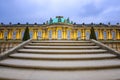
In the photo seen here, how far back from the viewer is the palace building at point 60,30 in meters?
48.6

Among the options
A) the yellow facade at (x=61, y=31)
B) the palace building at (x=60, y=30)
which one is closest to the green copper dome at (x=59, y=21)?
the palace building at (x=60, y=30)

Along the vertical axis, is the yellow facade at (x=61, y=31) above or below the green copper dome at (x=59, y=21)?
below

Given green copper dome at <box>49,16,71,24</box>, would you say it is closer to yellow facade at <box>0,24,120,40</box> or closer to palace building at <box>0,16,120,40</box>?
palace building at <box>0,16,120,40</box>

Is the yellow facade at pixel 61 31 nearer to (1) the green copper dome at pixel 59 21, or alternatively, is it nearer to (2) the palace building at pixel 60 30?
(2) the palace building at pixel 60 30

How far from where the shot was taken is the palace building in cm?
4856

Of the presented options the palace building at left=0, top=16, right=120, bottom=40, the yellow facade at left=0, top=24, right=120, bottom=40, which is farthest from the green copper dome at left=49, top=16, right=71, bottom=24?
the yellow facade at left=0, top=24, right=120, bottom=40

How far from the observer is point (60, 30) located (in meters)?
48.3

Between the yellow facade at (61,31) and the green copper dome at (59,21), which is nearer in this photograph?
the yellow facade at (61,31)

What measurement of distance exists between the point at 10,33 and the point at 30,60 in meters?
46.0

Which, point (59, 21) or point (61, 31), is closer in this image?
point (61, 31)

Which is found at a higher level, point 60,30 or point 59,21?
point 59,21

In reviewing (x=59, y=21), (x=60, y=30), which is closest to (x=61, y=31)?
(x=60, y=30)

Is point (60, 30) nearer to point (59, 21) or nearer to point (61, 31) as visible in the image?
point (61, 31)

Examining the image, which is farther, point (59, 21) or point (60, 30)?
point (59, 21)
